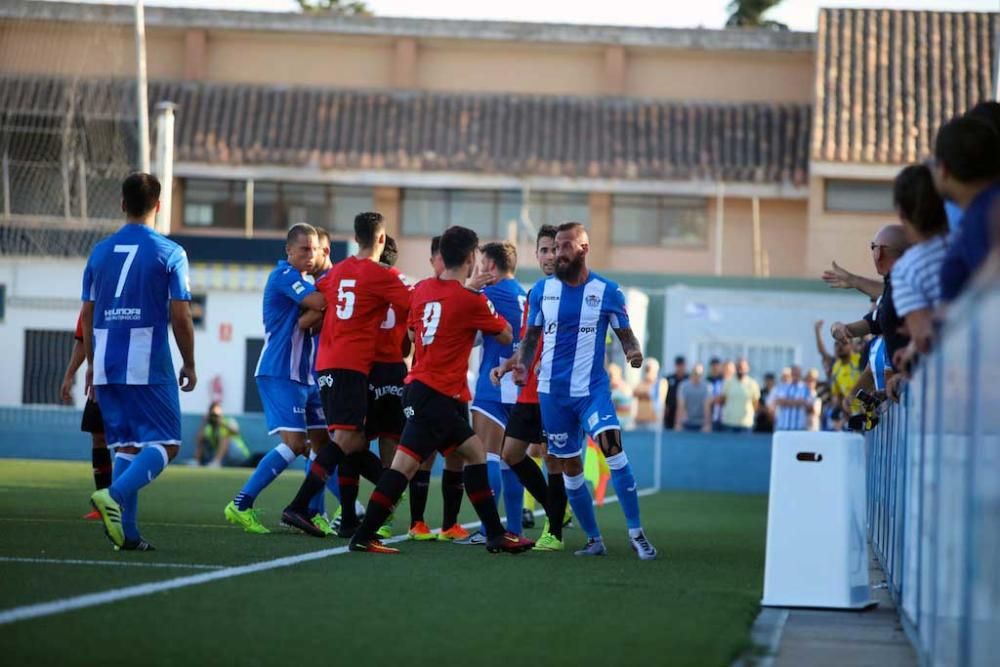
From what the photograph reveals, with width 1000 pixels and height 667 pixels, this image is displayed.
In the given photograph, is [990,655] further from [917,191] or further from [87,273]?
[87,273]

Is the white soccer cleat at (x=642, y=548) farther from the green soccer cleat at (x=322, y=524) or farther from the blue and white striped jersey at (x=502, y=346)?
the green soccer cleat at (x=322, y=524)

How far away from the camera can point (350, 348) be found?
1108cm

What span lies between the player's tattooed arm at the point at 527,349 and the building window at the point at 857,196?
31.5 meters

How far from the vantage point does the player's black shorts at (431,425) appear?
986cm

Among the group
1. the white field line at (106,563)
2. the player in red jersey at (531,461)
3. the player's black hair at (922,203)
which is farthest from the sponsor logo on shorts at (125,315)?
the player's black hair at (922,203)

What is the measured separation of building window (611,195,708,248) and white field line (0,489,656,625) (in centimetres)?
Answer: 3433

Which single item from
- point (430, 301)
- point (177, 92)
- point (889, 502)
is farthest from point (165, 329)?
point (177, 92)

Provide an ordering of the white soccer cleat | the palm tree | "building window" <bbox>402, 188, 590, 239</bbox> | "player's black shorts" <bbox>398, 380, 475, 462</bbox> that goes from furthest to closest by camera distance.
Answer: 1. the palm tree
2. "building window" <bbox>402, 188, 590, 239</bbox>
3. the white soccer cleat
4. "player's black shorts" <bbox>398, 380, 475, 462</bbox>

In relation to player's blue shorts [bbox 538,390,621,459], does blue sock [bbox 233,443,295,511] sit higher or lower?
lower

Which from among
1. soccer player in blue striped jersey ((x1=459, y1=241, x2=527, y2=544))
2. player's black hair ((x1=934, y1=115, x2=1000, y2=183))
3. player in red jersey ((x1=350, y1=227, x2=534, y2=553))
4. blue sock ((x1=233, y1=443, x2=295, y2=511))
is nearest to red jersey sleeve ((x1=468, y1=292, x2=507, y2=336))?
player in red jersey ((x1=350, y1=227, x2=534, y2=553))

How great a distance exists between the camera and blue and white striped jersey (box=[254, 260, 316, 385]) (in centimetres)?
1185

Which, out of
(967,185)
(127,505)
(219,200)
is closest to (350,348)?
(127,505)

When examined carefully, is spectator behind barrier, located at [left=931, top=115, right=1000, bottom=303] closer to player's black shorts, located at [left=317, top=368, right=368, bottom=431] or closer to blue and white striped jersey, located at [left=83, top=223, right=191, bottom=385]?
blue and white striped jersey, located at [left=83, top=223, right=191, bottom=385]

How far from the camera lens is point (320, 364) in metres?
11.2
